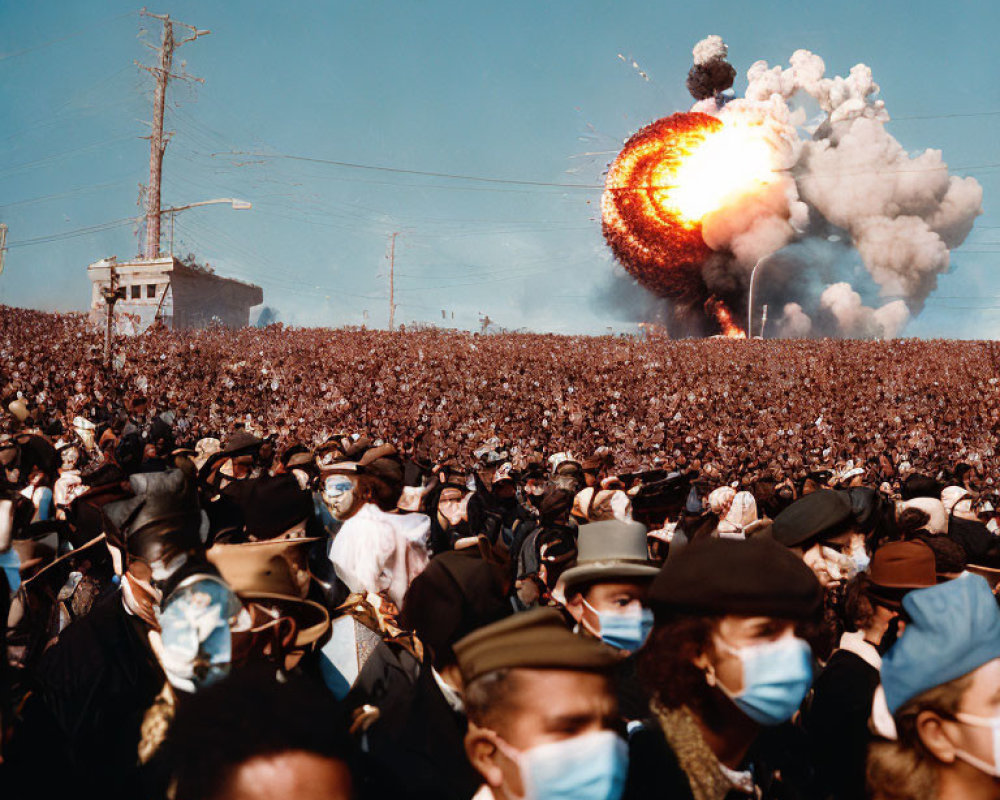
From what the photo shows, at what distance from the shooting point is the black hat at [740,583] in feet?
8.17

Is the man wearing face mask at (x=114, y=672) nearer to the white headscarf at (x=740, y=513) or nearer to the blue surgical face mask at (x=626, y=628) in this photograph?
the blue surgical face mask at (x=626, y=628)

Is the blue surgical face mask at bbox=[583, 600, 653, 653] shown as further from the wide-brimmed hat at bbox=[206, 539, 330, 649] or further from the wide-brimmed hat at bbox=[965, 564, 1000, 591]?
the wide-brimmed hat at bbox=[965, 564, 1000, 591]

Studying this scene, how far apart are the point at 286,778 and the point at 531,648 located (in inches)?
27.0

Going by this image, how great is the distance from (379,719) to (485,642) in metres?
0.80

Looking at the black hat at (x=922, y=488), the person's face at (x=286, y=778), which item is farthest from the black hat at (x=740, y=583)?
the black hat at (x=922, y=488)

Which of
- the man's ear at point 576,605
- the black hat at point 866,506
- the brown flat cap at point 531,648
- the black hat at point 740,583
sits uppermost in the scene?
the black hat at point 740,583

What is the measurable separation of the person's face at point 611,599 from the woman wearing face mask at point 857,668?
0.72 metres

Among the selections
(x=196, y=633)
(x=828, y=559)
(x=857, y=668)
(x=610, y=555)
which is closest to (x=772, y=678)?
(x=857, y=668)

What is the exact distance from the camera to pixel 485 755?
217 cm

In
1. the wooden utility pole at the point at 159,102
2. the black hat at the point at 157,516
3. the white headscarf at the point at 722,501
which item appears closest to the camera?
the black hat at the point at 157,516

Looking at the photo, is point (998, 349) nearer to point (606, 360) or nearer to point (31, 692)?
point (606, 360)

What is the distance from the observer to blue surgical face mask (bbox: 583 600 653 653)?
10.4 feet

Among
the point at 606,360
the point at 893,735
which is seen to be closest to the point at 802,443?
the point at 606,360

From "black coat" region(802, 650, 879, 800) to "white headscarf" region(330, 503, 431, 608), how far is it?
7.10ft
